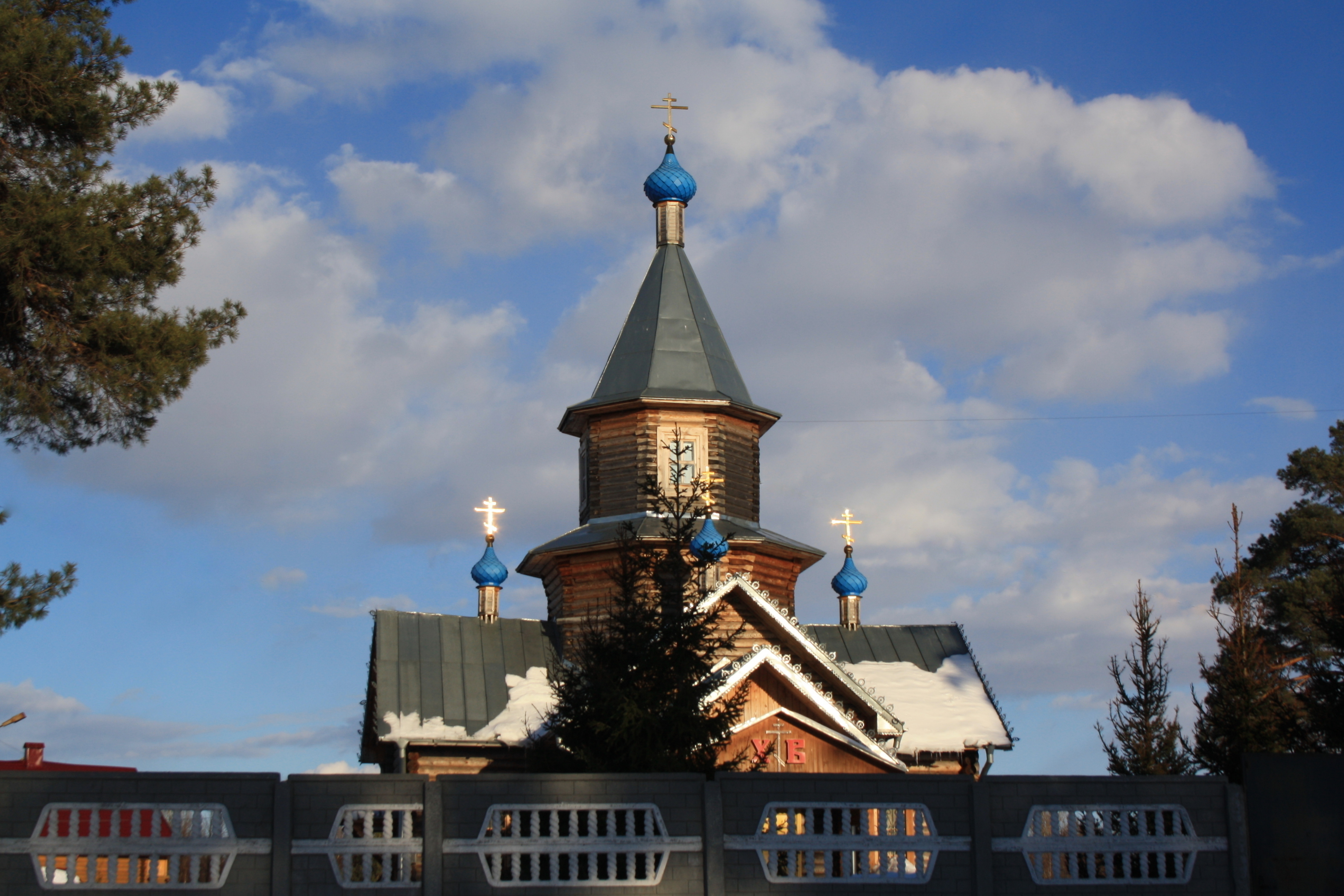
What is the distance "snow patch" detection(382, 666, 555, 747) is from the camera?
19.4m

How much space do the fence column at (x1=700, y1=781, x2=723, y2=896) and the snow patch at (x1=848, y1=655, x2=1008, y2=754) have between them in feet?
35.8

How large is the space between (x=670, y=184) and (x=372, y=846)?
56.8 feet

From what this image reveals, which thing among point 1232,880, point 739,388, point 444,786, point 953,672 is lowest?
point 1232,880

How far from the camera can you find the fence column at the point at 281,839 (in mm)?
9375

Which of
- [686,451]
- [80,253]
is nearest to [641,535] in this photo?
[686,451]

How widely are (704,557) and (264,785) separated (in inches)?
241

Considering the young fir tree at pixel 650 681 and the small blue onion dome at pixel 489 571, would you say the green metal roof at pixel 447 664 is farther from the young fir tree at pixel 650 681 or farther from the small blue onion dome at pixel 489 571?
the young fir tree at pixel 650 681

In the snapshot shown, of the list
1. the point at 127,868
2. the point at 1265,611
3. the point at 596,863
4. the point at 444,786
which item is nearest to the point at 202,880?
the point at 127,868

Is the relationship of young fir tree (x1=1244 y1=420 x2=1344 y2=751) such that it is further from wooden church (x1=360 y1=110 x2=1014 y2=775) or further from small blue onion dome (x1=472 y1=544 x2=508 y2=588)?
small blue onion dome (x1=472 y1=544 x2=508 y2=588)

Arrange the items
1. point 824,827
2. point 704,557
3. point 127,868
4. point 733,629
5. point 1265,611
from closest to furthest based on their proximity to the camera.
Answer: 1. point 127,868
2. point 824,827
3. point 704,557
4. point 733,629
5. point 1265,611

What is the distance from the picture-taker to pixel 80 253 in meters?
13.5

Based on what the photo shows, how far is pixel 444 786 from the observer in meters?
9.69

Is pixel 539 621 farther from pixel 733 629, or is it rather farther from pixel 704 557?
pixel 704 557

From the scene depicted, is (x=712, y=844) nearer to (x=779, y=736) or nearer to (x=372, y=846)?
(x=372, y=846)
